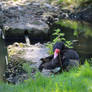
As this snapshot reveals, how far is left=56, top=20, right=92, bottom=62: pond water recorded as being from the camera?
14602 millimetres

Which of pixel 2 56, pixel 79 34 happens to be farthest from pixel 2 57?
pixel 79 34

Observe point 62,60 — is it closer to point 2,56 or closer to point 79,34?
point 2,56

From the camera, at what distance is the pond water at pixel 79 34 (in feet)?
47.9

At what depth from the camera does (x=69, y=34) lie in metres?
18.3

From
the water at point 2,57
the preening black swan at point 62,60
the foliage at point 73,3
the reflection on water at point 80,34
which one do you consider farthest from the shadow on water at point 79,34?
the water at point 2,57

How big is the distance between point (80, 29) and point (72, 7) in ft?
21.0

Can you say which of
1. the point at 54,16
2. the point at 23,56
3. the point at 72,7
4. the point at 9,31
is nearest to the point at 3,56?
the point at 23,56

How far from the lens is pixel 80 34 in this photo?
723 inches

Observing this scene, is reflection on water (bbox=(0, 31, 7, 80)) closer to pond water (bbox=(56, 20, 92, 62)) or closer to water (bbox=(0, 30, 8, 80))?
water (bbox=(0, 30, 8, 80))

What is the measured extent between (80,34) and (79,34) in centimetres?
8

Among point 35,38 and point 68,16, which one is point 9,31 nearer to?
point 35,38

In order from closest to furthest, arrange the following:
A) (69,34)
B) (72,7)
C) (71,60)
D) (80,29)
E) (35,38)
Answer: (71,60) → (35,38) → (69,34) → (80,29) → (72,7)

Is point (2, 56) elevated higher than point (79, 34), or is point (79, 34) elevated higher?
point (2, 56)

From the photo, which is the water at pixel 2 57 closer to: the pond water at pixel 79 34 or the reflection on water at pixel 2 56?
the reflection on water at pixel 2 56
